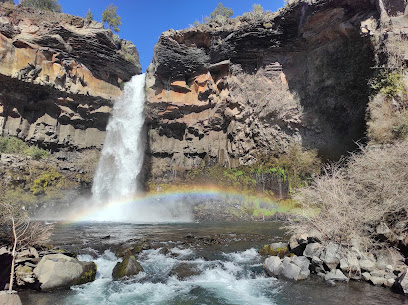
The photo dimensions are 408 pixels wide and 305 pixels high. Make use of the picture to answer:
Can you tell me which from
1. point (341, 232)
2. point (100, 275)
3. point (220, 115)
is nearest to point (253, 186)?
point (220, 115)

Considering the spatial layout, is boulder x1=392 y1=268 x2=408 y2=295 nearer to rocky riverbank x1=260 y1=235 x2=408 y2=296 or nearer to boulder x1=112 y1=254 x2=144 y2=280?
rocky riverbank x1=260 y1=235 x2=408 y2=296

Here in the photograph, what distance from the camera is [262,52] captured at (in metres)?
29.3

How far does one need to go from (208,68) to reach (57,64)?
16553 mm

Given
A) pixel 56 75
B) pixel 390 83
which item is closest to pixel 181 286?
pixel 390 83

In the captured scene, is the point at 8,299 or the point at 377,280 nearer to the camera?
the point at 8,299

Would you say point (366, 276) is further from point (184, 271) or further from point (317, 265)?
point (184, 271)

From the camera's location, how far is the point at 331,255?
7.81 meters

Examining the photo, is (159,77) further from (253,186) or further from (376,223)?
(376,223)

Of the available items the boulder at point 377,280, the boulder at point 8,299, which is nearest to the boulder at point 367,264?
the boulder at point 377,280

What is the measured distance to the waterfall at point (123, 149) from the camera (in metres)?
30.4

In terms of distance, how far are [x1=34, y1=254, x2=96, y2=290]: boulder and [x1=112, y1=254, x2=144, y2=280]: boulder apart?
2.15 ft

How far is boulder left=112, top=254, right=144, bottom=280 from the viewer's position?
309 inches

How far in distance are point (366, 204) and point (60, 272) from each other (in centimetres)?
905

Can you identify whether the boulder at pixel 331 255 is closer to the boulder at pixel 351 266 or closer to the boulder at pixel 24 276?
the boulder at pixel 351 266
